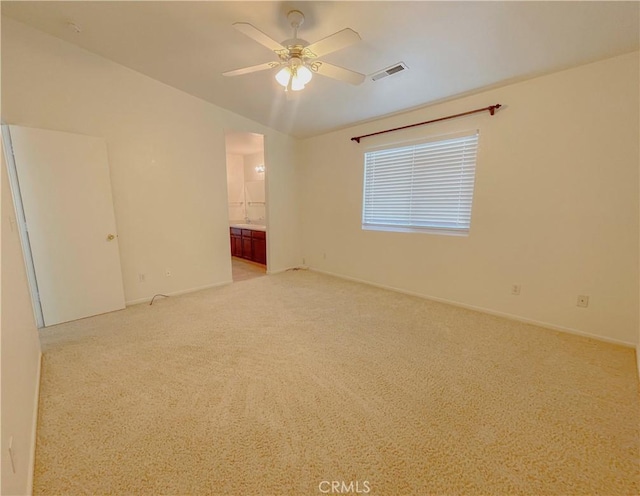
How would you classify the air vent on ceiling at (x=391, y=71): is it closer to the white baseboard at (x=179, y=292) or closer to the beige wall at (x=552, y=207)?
the beige wall at (x=552, y=207)

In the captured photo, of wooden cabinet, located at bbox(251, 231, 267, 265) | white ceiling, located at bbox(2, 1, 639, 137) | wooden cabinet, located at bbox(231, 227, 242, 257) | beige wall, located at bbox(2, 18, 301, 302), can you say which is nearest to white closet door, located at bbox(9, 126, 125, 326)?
beige wall, located at bbox(2, 18, 301, 302)

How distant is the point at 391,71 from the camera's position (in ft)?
8.95

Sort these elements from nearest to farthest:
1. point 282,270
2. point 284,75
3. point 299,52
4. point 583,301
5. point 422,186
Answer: point 299,52, point 284,75, point 583,301, point 422,186, point 282,270

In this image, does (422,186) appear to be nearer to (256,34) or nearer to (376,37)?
(376,37)

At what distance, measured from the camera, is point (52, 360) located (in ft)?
7.38

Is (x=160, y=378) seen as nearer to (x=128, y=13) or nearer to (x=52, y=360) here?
(x=52, y=360)

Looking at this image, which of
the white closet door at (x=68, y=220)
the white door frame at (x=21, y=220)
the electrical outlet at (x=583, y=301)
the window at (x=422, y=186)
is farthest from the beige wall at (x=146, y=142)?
the electrical outlet at (x=583, y=301)

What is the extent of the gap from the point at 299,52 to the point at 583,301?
3.40 m

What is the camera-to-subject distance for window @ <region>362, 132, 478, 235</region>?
3270 mm

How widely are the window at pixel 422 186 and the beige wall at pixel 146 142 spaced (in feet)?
6.10

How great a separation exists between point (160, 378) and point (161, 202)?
2.47 m

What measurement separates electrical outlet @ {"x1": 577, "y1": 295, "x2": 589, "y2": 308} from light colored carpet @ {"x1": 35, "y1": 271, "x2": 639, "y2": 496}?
32cm

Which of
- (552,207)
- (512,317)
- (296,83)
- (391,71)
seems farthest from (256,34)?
(512,317)

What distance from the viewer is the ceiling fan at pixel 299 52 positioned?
1.72 meters
